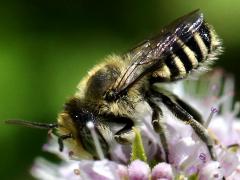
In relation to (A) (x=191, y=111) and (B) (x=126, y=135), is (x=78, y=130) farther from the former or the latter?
(A) (x=191, y=111)

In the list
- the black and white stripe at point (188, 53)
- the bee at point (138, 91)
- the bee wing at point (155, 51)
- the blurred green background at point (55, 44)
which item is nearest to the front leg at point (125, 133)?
the bee at point (138, 91)

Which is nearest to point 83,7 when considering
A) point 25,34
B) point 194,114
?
point 25,34

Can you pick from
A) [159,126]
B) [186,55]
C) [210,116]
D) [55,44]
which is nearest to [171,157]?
[159,126]

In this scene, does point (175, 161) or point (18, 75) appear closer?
point (175, 161)

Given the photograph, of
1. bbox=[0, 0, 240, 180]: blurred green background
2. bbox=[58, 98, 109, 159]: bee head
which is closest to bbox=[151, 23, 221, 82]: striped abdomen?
bbox=[58, 98, 109, 159]: bee head

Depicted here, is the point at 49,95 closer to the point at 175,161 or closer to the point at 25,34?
the point at 25,34

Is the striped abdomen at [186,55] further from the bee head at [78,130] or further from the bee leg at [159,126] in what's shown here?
the bee head at [78,130]
